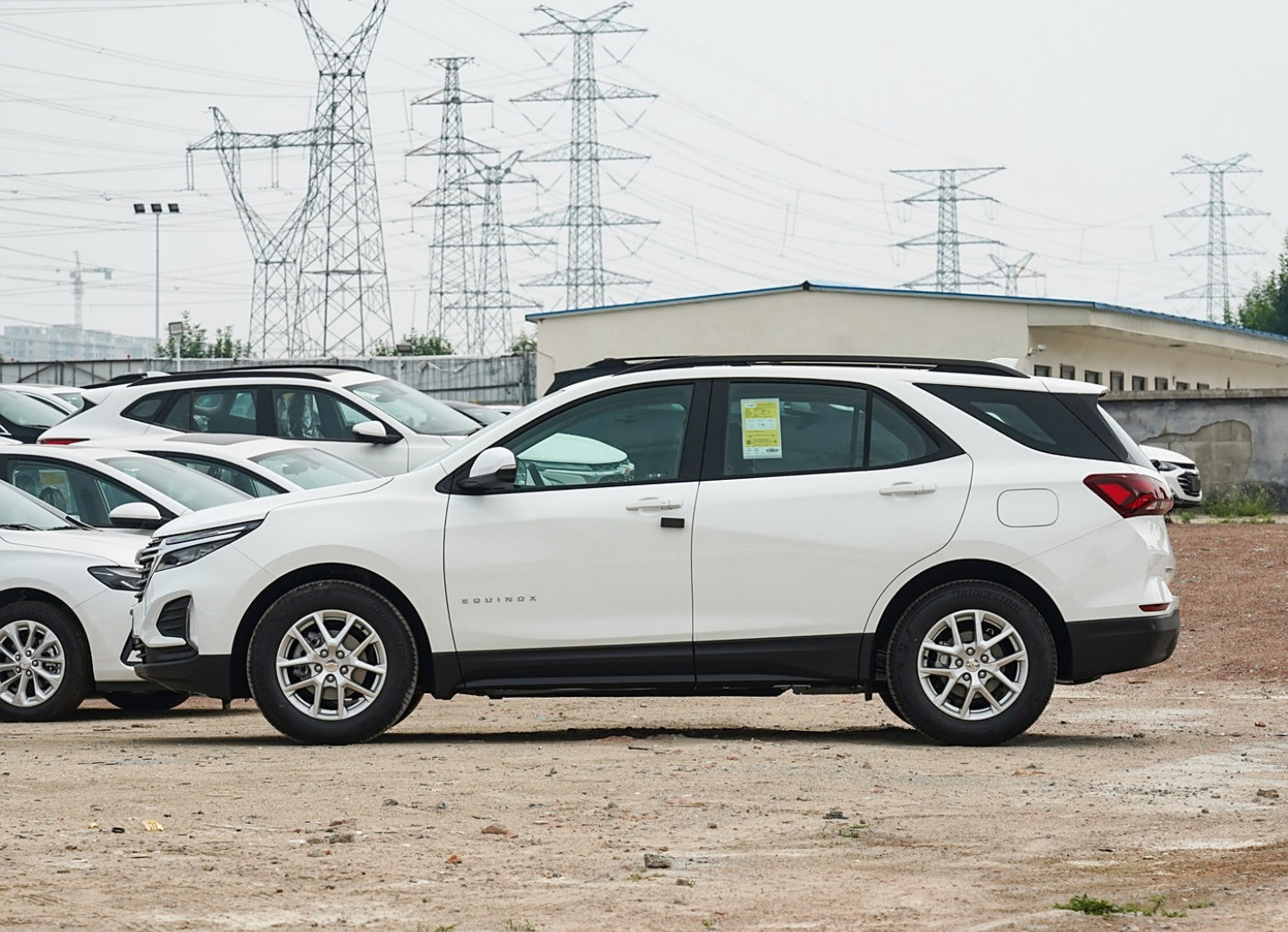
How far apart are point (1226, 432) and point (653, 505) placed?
2248 centimetres

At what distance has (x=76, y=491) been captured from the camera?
1232 cm

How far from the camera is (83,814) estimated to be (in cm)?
686

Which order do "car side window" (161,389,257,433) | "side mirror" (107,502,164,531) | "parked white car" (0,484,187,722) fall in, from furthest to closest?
"car side window" (161,389,257,433) < "side mirror" (107,502,164,531) < "parked white car" (0,484,187,722)

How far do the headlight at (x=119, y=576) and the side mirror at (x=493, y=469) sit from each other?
2.75 metres

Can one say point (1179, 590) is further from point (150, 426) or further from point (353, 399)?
point (150, 426)

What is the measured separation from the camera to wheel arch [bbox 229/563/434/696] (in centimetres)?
897

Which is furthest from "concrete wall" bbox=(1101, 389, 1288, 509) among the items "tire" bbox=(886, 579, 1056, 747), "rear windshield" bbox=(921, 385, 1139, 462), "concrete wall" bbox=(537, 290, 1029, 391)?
"tire" bbox=(886, 579, 1056, 747)

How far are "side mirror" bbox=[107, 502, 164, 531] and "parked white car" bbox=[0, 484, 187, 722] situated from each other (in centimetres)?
39

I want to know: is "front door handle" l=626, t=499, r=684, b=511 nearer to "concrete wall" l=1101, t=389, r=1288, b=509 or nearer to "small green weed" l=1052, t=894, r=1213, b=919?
"small green weed" l=1052, t=894, r=1213, b=919

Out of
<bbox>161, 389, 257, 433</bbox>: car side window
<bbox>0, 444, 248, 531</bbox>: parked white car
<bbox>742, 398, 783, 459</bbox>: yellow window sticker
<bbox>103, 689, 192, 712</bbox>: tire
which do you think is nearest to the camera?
<bbox>742, 398, 783, 459</bbox>: yellow window sticker

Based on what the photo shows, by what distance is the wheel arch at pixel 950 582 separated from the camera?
8.83 m

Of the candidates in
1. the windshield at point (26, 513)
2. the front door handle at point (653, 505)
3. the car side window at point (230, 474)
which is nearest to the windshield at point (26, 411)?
the car side window at point (230, 474)

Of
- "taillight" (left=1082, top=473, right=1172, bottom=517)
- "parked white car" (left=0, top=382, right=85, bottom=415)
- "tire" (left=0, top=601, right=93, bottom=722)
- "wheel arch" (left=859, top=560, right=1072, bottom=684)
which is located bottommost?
"tire" (left=0, top=601, right=93, bottom=722)

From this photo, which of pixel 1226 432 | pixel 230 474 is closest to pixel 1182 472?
pixel 1226 432
